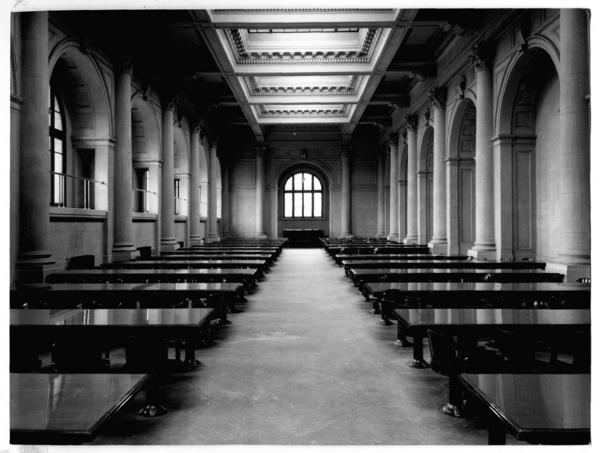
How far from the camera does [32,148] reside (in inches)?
292

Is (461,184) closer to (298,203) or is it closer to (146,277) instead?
(146,277)

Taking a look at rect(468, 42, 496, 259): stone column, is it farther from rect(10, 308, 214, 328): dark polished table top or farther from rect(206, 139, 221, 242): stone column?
rect(206, 139, 221, 242): stone column

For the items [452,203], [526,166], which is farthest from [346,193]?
[526,166]

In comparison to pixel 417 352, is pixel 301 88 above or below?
above

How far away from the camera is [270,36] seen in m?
14.7

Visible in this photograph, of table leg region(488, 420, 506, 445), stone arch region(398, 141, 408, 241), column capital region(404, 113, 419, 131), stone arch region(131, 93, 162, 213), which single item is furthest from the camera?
stone arch region(398, 141, 408, 241)

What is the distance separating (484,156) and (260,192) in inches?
670

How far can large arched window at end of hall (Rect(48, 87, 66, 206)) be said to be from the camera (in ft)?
38.8

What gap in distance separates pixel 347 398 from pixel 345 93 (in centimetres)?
1642

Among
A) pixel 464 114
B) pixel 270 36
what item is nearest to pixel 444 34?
pixel 464 114

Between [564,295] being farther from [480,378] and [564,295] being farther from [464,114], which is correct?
[464,114]

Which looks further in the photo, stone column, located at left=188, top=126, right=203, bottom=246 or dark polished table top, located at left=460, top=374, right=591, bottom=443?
stone column, located at left=188, top=126, right=203, bottom=246

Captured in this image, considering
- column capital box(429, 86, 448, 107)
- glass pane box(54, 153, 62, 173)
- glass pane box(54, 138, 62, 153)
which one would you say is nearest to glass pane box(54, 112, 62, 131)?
glass pane box(54, 138, 62, 153)

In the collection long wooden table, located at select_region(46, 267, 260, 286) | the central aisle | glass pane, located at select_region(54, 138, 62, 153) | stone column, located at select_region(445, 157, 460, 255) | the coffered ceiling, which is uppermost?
the coffered ceiling
